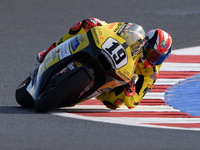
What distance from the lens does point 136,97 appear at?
23.5 feet

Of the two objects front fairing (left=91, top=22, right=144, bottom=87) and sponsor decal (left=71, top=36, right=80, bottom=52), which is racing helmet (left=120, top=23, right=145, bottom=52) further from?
sponsor decal (left=71, top=36, right=80, bottom=52)

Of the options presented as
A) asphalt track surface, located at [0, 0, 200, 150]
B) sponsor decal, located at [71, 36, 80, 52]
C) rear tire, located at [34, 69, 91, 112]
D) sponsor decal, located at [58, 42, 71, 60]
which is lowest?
asphalt track surface, located at [0, 0, 200, 150]

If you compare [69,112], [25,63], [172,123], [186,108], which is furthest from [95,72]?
[25,63]

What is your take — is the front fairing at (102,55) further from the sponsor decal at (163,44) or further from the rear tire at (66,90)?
the sponsor decal at (163,44)

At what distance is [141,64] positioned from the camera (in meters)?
7.12

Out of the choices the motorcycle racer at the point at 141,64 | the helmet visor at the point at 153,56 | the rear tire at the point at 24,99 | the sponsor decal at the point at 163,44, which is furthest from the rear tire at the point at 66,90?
the sponsor decal at the point at 163,44

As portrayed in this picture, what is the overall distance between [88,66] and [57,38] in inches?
184

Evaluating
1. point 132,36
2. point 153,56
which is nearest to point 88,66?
point 132,36

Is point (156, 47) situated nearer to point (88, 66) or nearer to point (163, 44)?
point (163, 44)

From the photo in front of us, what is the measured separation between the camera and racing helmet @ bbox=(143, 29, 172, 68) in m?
6.85

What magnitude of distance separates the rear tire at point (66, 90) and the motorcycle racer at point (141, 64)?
0.83m

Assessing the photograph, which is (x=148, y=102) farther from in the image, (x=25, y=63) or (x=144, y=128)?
(x=25, y=63)

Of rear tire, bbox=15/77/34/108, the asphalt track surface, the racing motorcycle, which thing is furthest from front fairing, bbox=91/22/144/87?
rear tire, bbox=15/77/34/108

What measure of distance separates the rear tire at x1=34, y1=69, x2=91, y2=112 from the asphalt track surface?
0.17 m
